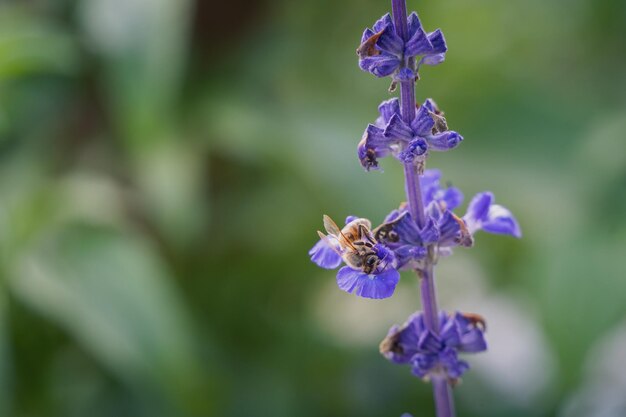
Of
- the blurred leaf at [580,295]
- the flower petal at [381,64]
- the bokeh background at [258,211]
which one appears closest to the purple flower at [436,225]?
the flower petal at [381,64]

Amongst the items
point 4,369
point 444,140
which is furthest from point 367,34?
point 4,369

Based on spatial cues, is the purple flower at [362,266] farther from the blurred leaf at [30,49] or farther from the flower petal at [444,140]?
the blurred leaf at [30,49]

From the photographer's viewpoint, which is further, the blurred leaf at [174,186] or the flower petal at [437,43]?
the blurred leaf at [174,186]

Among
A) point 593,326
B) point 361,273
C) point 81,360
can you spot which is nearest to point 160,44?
point 81,360

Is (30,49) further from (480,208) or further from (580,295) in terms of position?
(480,208)

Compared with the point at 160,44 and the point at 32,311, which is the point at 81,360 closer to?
the point at 32,311
